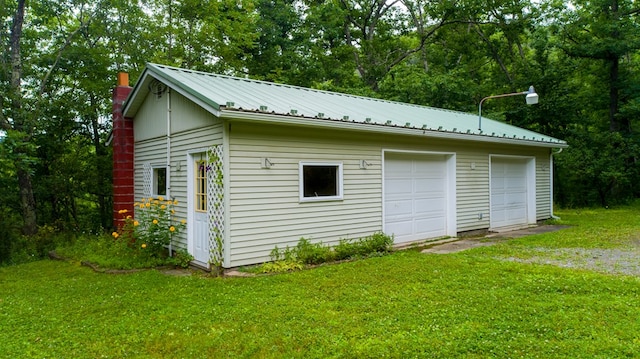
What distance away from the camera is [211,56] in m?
16.6

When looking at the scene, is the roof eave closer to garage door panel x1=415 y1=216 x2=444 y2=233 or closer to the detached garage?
the detached garage

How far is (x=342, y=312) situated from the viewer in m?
4.13

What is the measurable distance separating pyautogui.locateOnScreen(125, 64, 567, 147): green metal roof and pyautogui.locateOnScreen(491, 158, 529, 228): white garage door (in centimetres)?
83

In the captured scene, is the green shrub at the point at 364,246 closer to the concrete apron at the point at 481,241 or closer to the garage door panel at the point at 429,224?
the concrete apron at the point at 481,241

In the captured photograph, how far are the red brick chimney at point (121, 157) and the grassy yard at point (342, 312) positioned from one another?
228 cm

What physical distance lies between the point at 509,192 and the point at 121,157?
30.7ft

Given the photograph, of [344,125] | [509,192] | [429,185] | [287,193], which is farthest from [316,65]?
[287,193]

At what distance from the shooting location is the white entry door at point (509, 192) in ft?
33.9

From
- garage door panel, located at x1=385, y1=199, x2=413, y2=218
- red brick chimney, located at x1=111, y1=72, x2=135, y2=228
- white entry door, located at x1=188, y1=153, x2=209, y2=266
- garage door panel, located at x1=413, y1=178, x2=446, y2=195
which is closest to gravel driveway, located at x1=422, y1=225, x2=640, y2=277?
garage door panel, located at x1=385, y1=199, x2=413, y2=218

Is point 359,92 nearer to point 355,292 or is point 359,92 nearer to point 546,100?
point 546,100

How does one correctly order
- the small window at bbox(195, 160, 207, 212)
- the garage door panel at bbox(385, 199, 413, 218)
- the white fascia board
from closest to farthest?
the white fascia board, the small window at bbox(195, 160, 207, 212), the garage door panel at bbox(385, 199, 413, 218)

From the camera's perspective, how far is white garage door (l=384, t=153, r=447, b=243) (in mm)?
8117

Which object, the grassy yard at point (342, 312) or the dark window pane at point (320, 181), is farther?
the dark window pane at point (320, 181)

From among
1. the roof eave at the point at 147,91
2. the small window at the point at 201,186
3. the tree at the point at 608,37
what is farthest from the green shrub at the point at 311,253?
the tree at the point at 608,37
